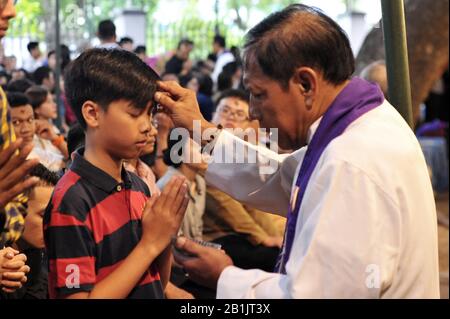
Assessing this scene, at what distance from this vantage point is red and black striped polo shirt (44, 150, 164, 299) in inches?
114

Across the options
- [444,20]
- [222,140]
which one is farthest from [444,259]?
[222,140]

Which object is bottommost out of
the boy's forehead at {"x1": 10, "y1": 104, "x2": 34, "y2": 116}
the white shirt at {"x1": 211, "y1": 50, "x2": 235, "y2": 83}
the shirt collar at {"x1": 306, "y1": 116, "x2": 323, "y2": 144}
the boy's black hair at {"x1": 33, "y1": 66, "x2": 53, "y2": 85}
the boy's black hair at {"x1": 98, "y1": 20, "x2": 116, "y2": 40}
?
the white shirt at {"x1": 211, "y1": 50, "x2": 235, "y2": 83}

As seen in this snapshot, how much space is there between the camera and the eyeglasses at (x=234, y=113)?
645 cm

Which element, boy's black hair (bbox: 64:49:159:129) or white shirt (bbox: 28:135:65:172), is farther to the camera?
white shirt (bbox: 28:135:65:172)

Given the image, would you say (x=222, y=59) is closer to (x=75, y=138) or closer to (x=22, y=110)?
(x=22, y=110)

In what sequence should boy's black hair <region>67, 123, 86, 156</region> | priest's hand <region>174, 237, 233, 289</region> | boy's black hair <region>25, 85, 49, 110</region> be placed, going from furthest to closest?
boy's black hair <region>25, 85, 49, 110</region>, boy's black hair <region>67, 123, 86, 156</region>, priest's hand <region>174, 237, 233, 289</region>

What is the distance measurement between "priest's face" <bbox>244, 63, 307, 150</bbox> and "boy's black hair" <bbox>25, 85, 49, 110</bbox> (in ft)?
16.0

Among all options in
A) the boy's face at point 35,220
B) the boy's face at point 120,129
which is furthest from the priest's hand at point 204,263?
the boy's face at point 35,220

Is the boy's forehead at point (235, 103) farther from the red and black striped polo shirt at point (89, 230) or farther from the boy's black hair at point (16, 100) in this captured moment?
the red and black striped polo shirt at point (89, 230)

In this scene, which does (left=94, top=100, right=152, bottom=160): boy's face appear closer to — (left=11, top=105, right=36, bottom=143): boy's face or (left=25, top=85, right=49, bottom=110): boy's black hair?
(left=11, top=105, right=36, bottom=143): boy's face

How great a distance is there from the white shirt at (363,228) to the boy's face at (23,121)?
10.8 feet

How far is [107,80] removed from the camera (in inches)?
123

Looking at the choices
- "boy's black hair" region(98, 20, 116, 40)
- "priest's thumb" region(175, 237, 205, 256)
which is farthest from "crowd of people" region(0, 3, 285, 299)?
"boy's black hair" region(98, 20, 116, 40)
